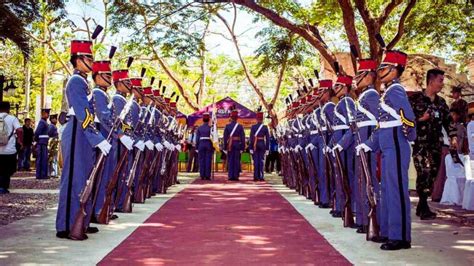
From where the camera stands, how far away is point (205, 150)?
59.0ft

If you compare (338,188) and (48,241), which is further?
(338,188)

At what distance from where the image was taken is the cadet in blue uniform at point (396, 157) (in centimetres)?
598

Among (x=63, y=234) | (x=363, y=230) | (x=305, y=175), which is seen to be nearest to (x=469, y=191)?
(x=305, y=175)

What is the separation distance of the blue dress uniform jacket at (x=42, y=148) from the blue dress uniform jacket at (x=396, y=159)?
1196cm

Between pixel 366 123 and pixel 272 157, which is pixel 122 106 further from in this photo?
pixel 272 157

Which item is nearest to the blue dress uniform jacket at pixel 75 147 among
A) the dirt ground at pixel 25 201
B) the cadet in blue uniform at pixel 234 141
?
the dirt ground at pixel 25 201

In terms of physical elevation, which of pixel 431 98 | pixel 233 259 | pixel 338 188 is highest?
pixel 431 98

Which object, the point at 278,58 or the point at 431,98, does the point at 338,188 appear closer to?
the point at 431,98

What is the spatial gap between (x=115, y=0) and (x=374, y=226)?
1227 cm

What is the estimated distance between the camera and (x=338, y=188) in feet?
28.4

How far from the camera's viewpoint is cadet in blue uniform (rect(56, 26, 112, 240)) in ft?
20.9

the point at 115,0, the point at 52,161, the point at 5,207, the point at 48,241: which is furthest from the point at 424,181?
the point at 52,161

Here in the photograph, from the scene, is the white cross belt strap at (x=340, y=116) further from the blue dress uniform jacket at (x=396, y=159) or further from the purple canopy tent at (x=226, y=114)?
the purple canopy tent at (x=226, y=114)

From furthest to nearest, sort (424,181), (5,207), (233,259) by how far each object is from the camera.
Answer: (5,207)
(424,181)
(233,259)
